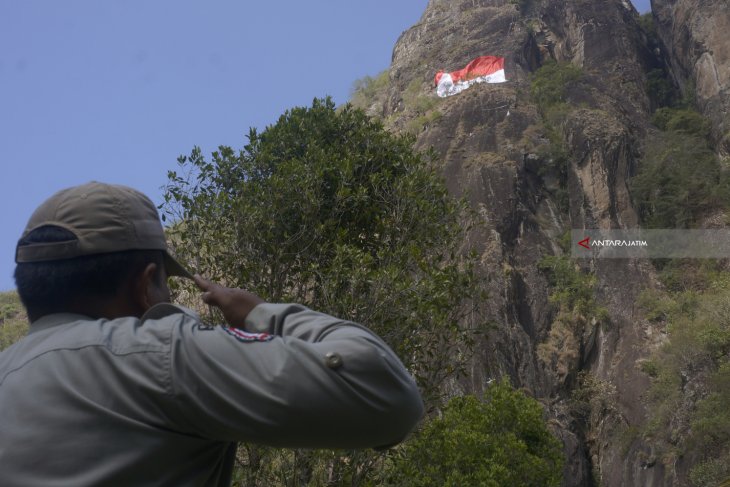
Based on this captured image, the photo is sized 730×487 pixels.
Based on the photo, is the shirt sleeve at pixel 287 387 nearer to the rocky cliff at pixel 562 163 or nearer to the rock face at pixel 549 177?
the rocky cliff at pixel 562 163

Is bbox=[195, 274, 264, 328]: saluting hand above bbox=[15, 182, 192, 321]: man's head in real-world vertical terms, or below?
below

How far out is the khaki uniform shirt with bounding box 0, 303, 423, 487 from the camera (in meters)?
1.44

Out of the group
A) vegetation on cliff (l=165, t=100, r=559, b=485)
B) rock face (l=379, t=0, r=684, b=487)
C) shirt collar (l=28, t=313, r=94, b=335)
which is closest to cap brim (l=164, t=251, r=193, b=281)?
shirt collar (l=28, t=313, r=94, b=335)

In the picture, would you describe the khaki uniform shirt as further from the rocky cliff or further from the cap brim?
the rocky cliff

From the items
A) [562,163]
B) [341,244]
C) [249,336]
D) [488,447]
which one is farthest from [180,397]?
[562,163]

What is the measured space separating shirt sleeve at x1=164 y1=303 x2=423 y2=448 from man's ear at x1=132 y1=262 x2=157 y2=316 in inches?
10.0

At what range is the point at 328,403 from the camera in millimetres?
1447

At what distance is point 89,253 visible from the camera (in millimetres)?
1635

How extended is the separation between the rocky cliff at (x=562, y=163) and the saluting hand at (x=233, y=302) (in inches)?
985

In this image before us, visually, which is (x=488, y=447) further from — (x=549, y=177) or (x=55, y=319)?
(x=549, y=177)

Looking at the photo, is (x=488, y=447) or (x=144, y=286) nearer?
(x=144, y=286)

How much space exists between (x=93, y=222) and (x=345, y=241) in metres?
8.23

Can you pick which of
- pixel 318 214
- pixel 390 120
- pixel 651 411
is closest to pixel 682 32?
pixel 390 120

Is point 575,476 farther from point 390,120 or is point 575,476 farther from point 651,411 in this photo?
Result: point 390,120
